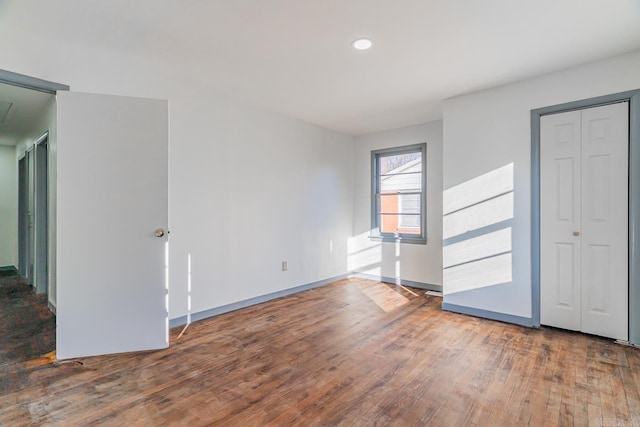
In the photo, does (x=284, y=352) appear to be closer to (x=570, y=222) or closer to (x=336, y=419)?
(x=336, y=419)

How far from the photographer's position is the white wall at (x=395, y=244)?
476 centimetres

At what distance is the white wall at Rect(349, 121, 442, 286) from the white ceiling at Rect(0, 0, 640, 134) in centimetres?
143

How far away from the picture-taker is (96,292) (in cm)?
262

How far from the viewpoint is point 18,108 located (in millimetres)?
4133

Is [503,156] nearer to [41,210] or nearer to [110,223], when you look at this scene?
[110,223]

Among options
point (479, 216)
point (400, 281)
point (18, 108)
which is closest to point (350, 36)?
point (479, 216)

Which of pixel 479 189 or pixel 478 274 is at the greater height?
pixel 479 189

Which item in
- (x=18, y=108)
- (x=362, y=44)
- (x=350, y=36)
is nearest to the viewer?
(x=350, y=36)

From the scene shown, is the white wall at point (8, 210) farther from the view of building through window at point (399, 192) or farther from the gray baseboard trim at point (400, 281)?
the view of building through window at point (399, 192)

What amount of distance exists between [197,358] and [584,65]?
425cm

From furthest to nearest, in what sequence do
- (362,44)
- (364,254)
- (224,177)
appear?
(364,254), (224,177), (362,44)

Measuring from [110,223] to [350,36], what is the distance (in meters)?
2.42

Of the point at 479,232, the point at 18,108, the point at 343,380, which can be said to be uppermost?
the point at 18,108

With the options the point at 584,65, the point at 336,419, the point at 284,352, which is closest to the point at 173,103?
the point at 284,352
